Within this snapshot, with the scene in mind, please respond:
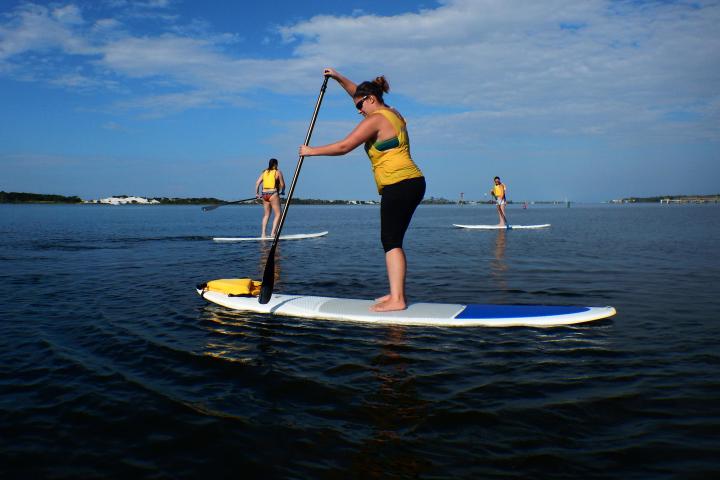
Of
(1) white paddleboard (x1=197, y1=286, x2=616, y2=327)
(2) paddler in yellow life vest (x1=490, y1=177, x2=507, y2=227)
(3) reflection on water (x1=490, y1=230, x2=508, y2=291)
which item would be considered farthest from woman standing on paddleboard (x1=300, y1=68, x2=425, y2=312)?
(2) paddler in yellow life vest (x1=490, y1=177, x2=507, y2=227)

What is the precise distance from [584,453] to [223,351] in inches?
122

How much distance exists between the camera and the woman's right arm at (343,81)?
21.1 feet

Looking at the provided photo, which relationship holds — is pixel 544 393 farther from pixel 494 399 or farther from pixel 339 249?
pixel 339 249

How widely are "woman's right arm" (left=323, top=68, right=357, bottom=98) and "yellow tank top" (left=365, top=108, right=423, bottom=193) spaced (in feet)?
3.34

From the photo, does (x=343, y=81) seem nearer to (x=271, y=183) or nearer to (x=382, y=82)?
(x=382, y=82)

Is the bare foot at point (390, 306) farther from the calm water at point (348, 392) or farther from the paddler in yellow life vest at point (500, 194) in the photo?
the paddler in yellow life vest at point (500, 194)

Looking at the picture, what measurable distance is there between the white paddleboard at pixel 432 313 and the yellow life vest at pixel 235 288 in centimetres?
11

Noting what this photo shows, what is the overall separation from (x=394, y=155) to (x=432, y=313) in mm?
1877

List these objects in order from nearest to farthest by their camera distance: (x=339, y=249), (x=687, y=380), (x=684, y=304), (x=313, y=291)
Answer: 1. (x=687, y=380)
2. (x=684, y=304)
3. (x=313, y=291)
4. (x=339, y=249)

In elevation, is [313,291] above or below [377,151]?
below

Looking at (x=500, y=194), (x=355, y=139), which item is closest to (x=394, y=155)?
(x=355, y=139)

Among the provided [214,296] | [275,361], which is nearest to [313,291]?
[214,296]

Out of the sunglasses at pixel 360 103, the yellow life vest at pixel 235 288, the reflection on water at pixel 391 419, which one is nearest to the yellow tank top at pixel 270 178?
the yellow life vest at pixel 235 288

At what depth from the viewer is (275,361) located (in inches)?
167
